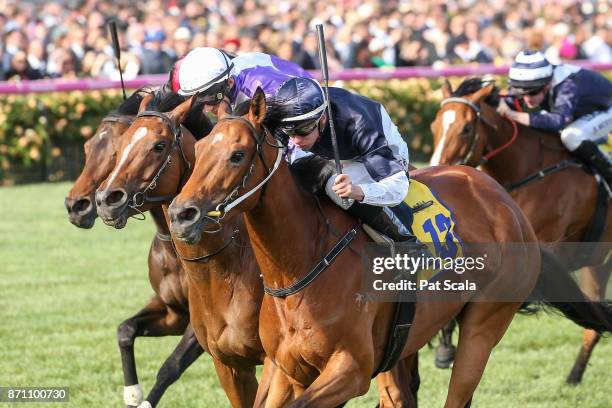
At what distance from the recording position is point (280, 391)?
506 centimetres

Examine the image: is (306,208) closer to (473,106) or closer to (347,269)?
(347,269)

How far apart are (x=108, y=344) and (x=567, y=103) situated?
364 centimetres

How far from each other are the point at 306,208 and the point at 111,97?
11.5m

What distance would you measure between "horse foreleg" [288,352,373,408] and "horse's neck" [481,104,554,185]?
3.51 meters

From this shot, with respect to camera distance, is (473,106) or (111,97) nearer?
(473,106)

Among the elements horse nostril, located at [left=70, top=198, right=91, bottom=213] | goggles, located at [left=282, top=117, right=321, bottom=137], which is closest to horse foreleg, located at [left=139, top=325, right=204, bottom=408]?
horse nostril, located at [left=70, top=198, right=91, bottom=213]

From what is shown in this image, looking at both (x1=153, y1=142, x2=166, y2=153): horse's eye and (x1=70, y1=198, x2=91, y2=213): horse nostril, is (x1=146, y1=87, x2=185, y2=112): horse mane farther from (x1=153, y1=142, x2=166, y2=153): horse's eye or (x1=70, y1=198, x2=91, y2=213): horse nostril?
(x1=70, y1=198, x2=91, y2=213): horse nostril

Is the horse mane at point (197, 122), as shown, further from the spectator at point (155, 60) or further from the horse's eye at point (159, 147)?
the spectator at point (155, 60)

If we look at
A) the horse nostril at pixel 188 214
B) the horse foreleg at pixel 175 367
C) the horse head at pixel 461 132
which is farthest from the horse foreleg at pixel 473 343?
the horse head at pixel 461 132

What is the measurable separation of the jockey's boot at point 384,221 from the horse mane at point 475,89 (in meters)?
3.13

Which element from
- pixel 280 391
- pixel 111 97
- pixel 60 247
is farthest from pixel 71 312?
pixel 111 97

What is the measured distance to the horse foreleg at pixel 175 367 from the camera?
604 centimetres

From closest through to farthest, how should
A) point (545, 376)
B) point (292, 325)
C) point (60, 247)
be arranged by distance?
point (292, 325) → point (545, 376) → point (60, 247)

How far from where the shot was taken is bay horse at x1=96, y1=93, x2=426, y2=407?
524cm
